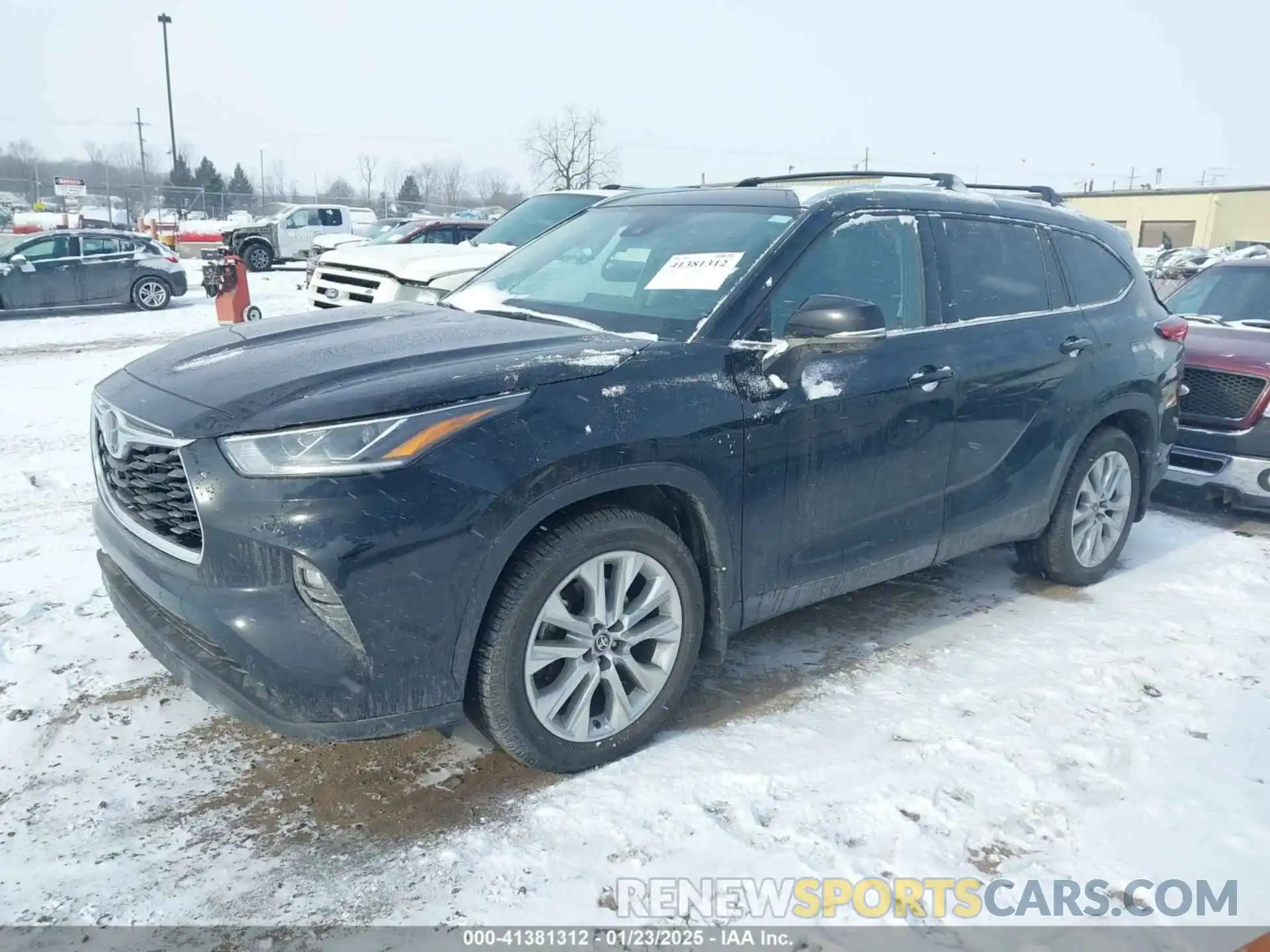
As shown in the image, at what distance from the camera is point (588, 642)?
9.80ft

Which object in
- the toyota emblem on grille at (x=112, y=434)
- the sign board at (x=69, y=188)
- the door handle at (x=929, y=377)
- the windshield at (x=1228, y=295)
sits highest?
the sign board at (x=69, y=188)

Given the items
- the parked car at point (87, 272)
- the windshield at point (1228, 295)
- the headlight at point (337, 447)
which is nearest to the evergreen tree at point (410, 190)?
the parked car at point (87, 272)

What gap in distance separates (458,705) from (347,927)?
63 centimetres

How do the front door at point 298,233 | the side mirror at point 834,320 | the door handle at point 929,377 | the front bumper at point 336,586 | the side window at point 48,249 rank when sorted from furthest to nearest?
the front door at point 298,233 < the side window at point 48,249 < the door handle at point 929,377 < the side mirror at point 834,320 < the front bumper at point 336,586

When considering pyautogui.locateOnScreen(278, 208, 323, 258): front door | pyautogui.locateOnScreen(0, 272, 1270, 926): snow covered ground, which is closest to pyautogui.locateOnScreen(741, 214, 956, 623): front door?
pyautogui.locateOnScreen(0, 272, 1270, 926): snow covered ground

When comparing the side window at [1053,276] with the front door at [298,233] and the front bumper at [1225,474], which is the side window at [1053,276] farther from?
the front door at [298,233]

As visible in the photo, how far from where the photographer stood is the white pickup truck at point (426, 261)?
7.81 m

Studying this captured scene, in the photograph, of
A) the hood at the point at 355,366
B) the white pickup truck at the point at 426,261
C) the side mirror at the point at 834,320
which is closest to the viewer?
the hood at the point at 355,366

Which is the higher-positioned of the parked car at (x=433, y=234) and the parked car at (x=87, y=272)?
the parked car at (x=433, y=234)

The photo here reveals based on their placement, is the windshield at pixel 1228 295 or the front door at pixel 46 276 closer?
the windshield at pixel 1228 295

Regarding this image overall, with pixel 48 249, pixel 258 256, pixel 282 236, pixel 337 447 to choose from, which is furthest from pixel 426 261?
pixel 282 236

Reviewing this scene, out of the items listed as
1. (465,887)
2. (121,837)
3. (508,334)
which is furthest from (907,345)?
(121,837)

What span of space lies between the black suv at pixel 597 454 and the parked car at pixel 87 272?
14.4 meters

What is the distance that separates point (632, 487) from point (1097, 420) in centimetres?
272
